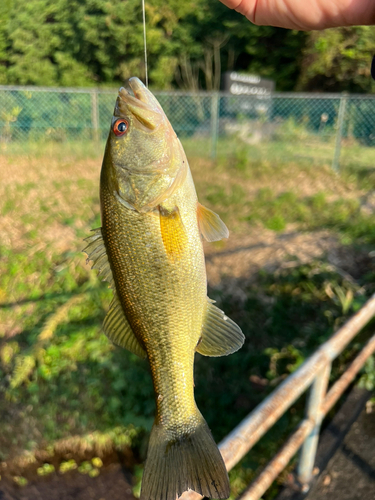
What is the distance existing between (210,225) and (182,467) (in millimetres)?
669

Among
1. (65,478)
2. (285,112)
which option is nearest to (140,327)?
(65,478)

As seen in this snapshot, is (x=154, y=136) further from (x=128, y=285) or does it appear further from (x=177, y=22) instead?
(x=177, y=22)

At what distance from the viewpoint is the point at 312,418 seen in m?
2.32

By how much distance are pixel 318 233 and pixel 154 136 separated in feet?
15.7

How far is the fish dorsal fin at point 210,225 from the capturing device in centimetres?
118

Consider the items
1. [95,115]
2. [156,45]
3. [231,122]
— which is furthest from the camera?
[156,45]

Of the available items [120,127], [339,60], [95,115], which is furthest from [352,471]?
[339,60]

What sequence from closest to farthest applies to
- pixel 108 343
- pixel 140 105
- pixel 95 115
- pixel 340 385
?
pixel 140 105 < pixel 340 385 < pixel 108 343 < pixel 95 115

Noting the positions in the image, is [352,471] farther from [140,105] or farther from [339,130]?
[339,130]

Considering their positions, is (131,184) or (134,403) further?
(134,403)

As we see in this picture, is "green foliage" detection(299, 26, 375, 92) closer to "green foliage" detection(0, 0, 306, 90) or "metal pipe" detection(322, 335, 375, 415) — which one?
"green foliage" detection(0, 0, 306, 90)

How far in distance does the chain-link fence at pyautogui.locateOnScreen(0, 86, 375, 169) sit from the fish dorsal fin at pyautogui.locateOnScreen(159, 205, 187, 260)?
8665 mm

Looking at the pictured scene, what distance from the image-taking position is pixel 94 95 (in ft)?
30.7

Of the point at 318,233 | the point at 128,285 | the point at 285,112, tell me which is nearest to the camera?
the point at 128,285
